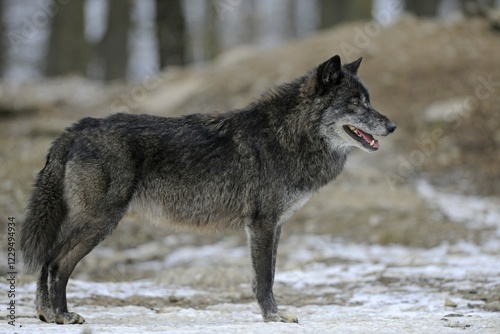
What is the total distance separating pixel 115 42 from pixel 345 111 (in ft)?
62.5

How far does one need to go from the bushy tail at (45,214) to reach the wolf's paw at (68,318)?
0.47 meters

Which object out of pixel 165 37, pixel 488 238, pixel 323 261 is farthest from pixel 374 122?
pixel 165 37

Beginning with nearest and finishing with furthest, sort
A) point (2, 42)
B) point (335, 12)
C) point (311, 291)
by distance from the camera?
point (311, 291) < point (335, 12) < point (2, 42)

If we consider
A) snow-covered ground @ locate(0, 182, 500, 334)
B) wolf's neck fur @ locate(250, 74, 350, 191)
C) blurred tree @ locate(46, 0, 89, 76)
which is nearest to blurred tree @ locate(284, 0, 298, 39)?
blurred tree @ locate(46, 0, 89, 76)

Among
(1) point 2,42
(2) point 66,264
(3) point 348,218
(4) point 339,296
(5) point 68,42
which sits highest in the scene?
(1) point 2,42

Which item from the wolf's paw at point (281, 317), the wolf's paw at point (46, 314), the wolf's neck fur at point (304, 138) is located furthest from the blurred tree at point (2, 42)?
the wolf's paw at point (281, 317)

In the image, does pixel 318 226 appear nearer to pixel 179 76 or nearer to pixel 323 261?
pixel 323 261

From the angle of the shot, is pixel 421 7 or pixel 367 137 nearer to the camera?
pixel 367 137

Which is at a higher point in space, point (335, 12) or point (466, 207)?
point (335, 12)

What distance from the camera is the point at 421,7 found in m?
22.8

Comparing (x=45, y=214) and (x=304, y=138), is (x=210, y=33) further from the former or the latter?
(x=45, y=214)

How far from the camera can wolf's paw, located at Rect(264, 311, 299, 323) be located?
21.5 ft

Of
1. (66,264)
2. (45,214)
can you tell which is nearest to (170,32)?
(45,214)

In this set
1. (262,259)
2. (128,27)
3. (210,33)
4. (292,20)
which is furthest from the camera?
(292,20)
